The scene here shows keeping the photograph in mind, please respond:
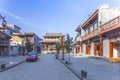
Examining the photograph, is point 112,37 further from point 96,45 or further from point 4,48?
point 4,48

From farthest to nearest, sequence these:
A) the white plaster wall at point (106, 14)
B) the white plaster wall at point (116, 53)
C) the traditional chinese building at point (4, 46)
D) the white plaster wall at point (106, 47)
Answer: the traditional chinese building at point (4, 46) < the white plaster wall at point (106, 14) < the white plaster wall at point (106, 47) < the white plaster wall at point (116, 53)

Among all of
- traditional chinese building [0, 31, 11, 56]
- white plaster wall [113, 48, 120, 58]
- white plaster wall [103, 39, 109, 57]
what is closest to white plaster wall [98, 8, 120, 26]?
white plaster wall [103, 39, 109, 57]

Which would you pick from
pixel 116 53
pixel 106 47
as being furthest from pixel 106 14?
pixel 116 53

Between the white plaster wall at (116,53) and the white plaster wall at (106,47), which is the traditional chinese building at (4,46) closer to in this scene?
the white plaster wall at (106,47)

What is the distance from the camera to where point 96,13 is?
43.6 metres

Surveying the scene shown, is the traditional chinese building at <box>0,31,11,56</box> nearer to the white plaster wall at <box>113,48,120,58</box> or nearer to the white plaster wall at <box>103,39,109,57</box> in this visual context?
the white plaster wall at <box>103,39,109,57</box>

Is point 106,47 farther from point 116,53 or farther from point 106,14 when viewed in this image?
point 106,14

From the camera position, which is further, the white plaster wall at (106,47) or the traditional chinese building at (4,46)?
the traditional chinese building at (4,46)

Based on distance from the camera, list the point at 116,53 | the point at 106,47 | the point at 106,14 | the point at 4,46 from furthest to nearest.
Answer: the point at 4,46 → the point at 106,14 → the point at 106,47 → the point at 116,53

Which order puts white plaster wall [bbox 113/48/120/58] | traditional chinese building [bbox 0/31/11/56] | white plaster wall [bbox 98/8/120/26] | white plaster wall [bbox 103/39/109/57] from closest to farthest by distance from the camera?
white plaster wall [bbox 113/48/120/58] < white plaster wall [bbox 103/39/109/57] < white plaster wall [bbox 98/8/120/26] < traditional chinese building [bbox 0/31/11/56]

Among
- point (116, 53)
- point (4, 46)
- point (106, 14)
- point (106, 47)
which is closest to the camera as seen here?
point (116, 53)

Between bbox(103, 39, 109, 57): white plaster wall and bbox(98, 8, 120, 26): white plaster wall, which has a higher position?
bbox(98, 8, 120, 26): white plaster wall

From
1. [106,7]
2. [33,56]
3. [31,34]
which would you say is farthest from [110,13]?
[31,34]

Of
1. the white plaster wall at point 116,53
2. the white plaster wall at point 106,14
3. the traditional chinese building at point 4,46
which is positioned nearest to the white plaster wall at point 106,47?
the white plaster wall at point 116,53
